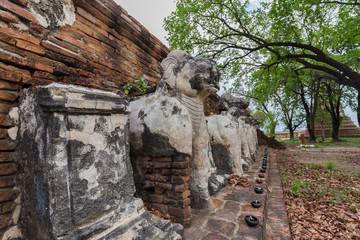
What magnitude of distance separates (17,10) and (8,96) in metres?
0.83

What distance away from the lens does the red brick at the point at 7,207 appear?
1310mm

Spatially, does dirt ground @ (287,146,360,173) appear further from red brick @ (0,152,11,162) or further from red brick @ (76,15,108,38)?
red brick @ (0,152,11,162)

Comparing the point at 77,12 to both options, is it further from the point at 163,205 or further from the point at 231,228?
the point at 231,228

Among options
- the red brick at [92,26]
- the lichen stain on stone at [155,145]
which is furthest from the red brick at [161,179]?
the red brick at [92,26]

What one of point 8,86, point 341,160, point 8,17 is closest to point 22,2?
point 8,17

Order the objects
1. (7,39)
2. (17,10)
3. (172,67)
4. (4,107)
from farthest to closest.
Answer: (172,67) → (17,10) → (7,39) → (4,107)

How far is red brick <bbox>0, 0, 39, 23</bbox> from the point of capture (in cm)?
157

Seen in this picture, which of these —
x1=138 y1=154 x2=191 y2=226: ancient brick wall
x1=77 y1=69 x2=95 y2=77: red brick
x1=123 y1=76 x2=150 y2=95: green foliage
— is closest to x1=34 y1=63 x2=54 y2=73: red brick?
x1=77 y1=69 x2=95 y2=77: red brick

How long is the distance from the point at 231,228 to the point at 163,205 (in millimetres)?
704

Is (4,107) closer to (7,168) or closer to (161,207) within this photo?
(7,168)

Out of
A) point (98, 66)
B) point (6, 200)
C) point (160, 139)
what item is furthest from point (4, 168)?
point (98, 66)

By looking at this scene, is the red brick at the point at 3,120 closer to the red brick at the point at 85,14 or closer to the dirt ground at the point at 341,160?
the red brick at the point at 85,14

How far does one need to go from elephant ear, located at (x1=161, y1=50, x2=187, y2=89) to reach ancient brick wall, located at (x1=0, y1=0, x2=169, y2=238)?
3.20 feet

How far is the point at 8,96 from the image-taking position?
1434mm
